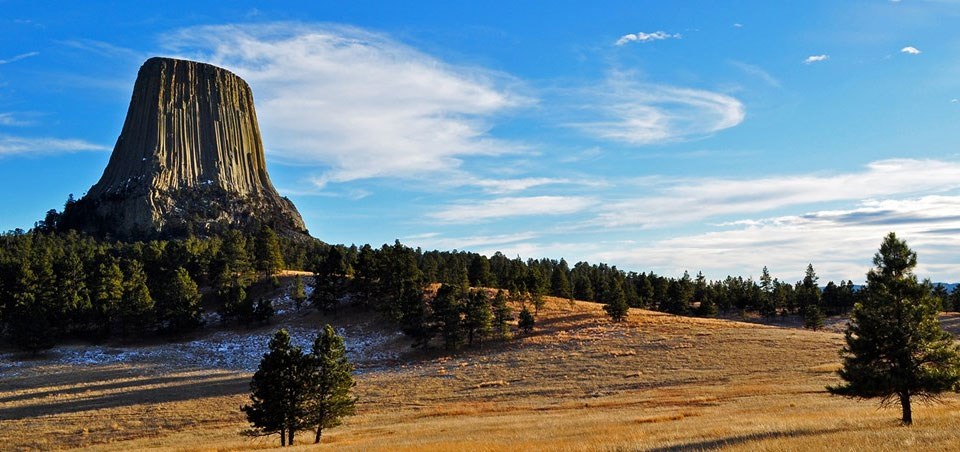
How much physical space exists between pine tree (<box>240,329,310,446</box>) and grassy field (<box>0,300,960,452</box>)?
1888mm

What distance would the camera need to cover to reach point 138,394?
56.5 metres

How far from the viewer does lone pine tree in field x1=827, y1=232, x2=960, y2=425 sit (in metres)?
21.2

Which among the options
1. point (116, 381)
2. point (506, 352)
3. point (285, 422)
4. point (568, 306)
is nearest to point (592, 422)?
point (285, 422)

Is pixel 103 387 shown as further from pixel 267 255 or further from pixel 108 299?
pixel 267 255

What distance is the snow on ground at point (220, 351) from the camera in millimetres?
76125

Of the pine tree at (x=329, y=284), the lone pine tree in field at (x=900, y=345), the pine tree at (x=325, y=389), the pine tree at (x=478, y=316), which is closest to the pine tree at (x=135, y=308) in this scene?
the pine tree at (x=329, y=284)

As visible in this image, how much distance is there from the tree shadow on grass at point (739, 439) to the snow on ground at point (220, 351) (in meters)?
56.2

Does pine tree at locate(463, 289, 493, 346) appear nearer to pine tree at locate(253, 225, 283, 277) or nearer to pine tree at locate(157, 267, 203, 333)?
pine tree at locate(157, 267, 203, 333)

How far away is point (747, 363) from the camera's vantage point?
56.2 m

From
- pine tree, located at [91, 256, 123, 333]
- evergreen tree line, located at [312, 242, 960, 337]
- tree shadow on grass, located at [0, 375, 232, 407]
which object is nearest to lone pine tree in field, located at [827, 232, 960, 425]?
evergreen tree line, located at [312, 242, 960, 337]

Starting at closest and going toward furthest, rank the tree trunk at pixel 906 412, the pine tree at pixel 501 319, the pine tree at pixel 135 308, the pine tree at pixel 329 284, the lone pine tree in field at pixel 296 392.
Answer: the tree trunk at pixel 906 412, the lone pine tree in field at pixel 296 392, the pine tree at pixel 501 319, the pine tree at pixel 135 308, the pine tree at pixel 329 284

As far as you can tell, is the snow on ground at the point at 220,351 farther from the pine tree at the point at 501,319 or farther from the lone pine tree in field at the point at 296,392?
the lone pine tree in field at the point at 296,392

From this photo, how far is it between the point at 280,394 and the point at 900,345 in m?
29.1

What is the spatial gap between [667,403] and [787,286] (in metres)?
141
